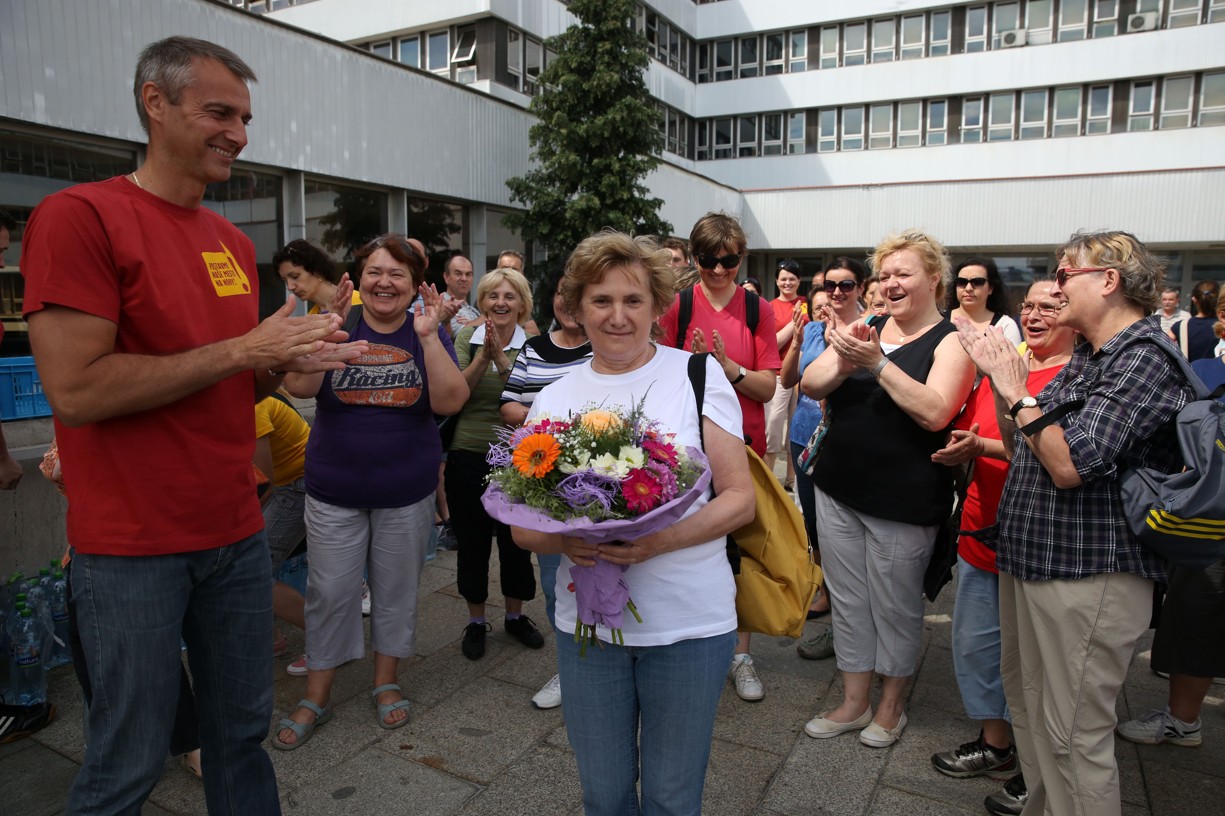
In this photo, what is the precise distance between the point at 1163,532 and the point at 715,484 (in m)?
1.30

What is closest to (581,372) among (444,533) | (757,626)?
(757,626)

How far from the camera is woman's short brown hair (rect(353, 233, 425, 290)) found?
12.0 feet

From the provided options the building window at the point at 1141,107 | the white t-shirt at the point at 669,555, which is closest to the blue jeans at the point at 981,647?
the white t-shirt at the point at 669,555

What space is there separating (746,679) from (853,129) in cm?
2873

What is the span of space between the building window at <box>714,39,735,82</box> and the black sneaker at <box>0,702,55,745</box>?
30923mm

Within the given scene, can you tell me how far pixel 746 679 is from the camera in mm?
3963

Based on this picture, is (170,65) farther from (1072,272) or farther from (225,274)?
(1072,272)

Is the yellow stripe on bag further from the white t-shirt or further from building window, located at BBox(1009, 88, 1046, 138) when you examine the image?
building window, located at BBox(1009, 88, 1046, 138)

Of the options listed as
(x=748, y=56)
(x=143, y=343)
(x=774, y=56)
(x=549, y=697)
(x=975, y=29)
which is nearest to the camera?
(x=143, y=343)

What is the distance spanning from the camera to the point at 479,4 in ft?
60.1

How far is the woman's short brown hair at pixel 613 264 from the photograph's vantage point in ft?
7.84

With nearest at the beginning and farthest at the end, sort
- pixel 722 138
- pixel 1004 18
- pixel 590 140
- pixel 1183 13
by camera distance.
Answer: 1. pixel 590 140
2. pixel 1183 13
3. pixel 1004 18
4. pixel 722 138

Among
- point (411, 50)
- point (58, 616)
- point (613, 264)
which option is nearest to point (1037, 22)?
point (411, 50)

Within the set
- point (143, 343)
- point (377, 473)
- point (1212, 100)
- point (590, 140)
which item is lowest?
point (377, 473)
